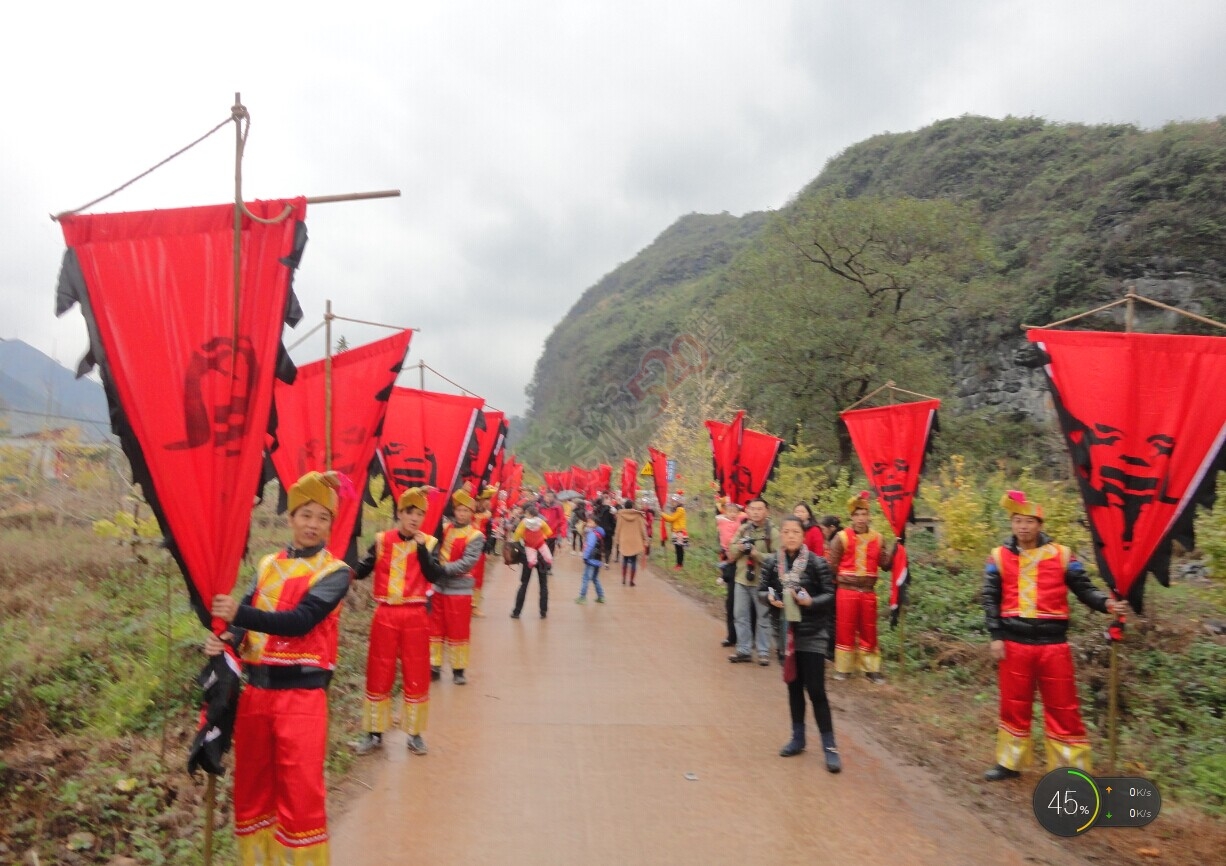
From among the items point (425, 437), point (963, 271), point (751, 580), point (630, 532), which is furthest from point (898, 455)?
point (963, 271)

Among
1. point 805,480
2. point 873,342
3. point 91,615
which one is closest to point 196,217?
point 91,615

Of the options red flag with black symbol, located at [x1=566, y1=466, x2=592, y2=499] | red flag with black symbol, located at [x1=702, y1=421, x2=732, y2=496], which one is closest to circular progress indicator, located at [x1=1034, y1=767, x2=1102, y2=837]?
red flag with black symbol, located at [x1=702, y1=421, x2=732, y2=496]

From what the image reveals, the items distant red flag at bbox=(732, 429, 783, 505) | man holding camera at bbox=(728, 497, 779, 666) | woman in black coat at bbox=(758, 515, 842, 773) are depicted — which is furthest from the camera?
distant red flag at bbox=(732, 429, 783, 505)

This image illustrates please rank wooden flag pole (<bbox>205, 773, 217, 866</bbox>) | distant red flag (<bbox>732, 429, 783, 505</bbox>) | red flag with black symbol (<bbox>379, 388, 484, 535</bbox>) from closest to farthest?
wooden flag pole (<bbox>205, 773, 217, 866</bbox>) → red flag with black symbol (<bbox>379, 388, 484, 535</bbox>) → distant red flag (<bbox>732, 429, 783, 505</bbox>)

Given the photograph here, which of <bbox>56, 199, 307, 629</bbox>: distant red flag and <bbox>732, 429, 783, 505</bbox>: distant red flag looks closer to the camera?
<bbox>56, 199, 307, 629</bbox>: distant red flag

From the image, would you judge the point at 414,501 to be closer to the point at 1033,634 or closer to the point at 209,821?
the point at 209,821

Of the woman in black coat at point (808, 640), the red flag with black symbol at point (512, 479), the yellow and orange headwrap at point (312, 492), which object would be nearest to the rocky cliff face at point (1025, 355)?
the red flag with black symbol at point (512, 479)

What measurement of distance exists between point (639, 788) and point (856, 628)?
13.4 ft

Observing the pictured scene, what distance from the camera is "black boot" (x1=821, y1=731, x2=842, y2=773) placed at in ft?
18.1

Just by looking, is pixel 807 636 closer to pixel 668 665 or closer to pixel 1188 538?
pixel 1188 538

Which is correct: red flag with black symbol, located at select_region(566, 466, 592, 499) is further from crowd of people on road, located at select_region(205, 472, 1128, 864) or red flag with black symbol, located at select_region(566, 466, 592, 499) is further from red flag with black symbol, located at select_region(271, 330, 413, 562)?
red flag with black symbol, located at select_region(271, 330, 413, 562)

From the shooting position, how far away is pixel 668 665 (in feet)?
29.4

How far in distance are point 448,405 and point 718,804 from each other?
5365 mm

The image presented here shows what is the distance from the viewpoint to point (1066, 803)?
182 inches
